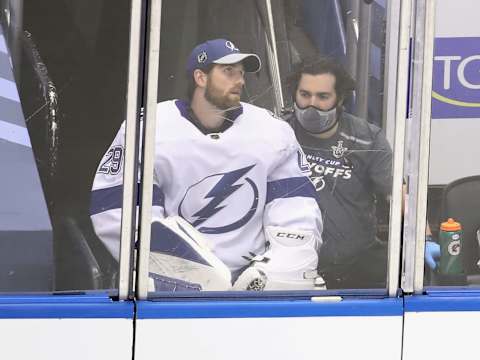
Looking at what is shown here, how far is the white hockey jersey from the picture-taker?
9.44ft

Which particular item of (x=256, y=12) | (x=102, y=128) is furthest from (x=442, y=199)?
(x=102, y=128)

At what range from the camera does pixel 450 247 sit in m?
2.99

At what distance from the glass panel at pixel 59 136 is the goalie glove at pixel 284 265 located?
0.45 m

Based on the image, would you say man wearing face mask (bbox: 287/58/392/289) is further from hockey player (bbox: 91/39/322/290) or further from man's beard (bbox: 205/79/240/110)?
man's beard (bbox: 205/79/240/110)

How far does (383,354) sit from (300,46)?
3.32 feet

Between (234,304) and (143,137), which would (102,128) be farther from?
(234,304)

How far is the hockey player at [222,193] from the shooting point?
288 centimetres

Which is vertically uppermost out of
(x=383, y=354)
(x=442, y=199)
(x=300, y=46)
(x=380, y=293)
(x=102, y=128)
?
(x=300, y=46)

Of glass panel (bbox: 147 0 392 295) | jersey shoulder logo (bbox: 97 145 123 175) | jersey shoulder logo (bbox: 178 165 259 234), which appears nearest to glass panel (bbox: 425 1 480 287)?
glass panel (bbox: 147 0 392 295)

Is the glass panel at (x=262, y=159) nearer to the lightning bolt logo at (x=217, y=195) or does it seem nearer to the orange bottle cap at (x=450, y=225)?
the lightning bolt logo at (x=217, y=195)

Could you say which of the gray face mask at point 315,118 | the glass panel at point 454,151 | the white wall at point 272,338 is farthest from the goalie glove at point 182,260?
the glass panel at point 454,151

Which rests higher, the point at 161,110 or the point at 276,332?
the point at 161,110

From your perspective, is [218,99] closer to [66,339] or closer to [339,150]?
[339,150]

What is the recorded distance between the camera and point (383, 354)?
9.66ft
